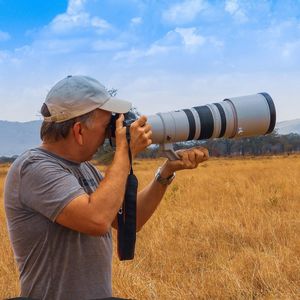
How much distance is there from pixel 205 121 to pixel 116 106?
648 millimetres

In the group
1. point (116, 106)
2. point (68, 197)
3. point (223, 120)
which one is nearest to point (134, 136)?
point (116, 106)

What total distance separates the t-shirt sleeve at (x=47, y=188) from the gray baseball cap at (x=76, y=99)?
0.21m

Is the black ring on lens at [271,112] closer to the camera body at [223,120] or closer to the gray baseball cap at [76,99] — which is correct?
the camera body at [223,120]

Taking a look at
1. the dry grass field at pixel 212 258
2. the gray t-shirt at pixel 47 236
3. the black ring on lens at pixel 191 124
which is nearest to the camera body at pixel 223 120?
the black ring on lens at pixel 191 124

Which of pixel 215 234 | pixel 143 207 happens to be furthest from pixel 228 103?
pixel 215 234

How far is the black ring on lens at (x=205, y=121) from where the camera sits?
2682 mm

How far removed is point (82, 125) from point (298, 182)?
376 inches

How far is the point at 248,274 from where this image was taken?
14.1 feet

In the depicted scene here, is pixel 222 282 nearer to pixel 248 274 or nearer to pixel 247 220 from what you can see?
pixel 248 274

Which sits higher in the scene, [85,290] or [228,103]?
[228,103]

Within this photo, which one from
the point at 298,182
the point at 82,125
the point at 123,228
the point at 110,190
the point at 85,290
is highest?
the point at 82,125

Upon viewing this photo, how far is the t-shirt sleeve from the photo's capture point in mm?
1945

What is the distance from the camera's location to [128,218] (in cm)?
223

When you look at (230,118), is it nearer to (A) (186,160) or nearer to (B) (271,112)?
(B) (271,112)
